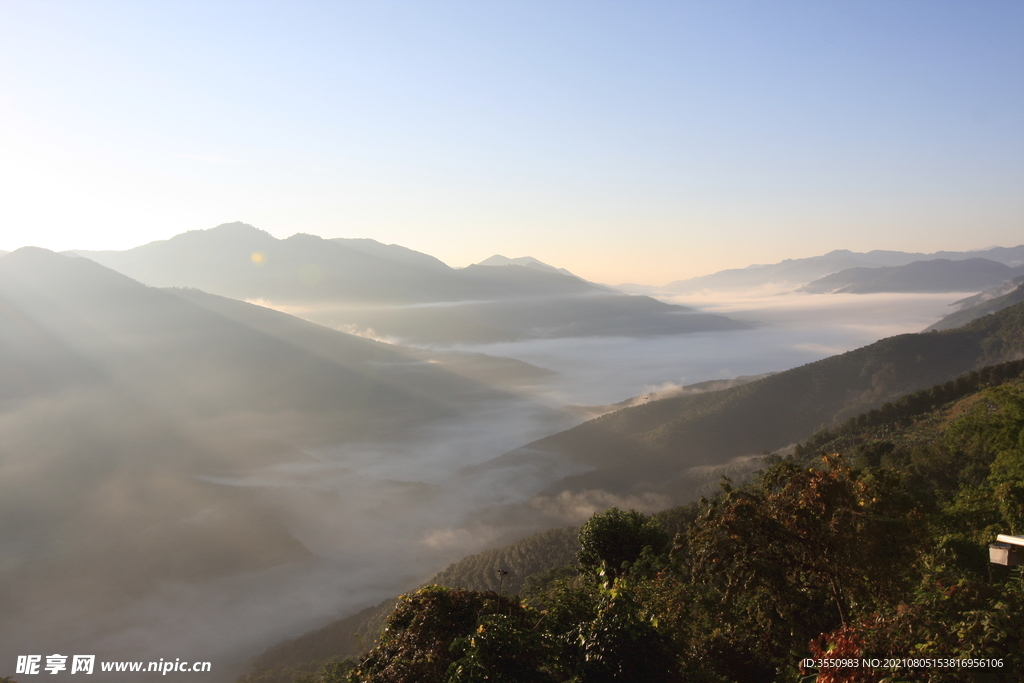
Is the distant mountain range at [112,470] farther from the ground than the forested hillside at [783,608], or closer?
closer

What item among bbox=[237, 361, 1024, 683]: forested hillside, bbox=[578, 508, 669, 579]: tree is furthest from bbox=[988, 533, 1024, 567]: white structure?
bbox=[578, 508, 669, 579]: tree

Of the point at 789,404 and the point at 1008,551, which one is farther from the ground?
the point at 1008,551

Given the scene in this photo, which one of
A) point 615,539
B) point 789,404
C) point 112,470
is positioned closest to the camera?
point 615,539

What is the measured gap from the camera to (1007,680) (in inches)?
271

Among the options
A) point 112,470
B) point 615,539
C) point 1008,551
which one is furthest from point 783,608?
point 112,470

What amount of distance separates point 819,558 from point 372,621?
78.5m

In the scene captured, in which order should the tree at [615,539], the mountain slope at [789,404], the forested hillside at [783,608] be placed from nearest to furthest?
the forested hillside at [783,608]
the tree at [615,539]
the mountain slope at [789,404]

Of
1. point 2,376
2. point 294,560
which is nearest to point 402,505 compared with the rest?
point 294,560

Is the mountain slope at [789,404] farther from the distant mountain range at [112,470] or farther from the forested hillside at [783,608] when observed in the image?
the forested hillside at [783,608]

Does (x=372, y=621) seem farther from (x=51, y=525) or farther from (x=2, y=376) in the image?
(x=2, y=376)

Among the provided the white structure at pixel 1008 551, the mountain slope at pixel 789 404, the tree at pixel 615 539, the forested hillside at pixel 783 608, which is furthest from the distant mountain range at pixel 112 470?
the white structure at pixel 1008 551

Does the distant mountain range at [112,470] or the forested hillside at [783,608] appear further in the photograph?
the distant mountain range at [112,470]

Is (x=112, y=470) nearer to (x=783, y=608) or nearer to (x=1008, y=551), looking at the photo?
(x=783, y=608)

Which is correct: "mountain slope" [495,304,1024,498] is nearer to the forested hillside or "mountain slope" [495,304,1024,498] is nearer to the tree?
the tree
